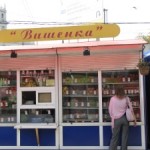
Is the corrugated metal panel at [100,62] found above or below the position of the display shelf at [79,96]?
above

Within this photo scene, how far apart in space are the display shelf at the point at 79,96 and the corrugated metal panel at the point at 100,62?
0.65 ft

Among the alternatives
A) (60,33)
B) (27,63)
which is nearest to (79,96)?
(27,63)

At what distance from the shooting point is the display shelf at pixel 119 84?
9.45 metres

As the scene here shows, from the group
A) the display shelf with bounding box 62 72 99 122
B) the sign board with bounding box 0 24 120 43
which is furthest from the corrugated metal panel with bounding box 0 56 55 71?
the sign board with bounding box 0 24 120 43

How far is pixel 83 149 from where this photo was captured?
941cm

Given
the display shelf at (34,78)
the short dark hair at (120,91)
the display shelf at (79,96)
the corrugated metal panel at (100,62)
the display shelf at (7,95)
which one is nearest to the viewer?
the short dark hair at (120,91)

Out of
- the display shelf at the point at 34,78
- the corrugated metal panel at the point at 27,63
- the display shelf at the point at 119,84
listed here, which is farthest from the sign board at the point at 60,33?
the display shelf at the point at 119,84

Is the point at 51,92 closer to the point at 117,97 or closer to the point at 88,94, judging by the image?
the point at 88,94

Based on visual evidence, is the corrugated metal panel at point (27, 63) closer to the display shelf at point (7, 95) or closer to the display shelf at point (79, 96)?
the display shelf at point (7, 95)

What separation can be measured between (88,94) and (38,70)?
139cm

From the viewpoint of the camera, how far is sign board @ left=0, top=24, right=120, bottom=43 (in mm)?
9000

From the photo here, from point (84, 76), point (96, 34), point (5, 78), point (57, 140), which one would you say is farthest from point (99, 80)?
point (5, 78)

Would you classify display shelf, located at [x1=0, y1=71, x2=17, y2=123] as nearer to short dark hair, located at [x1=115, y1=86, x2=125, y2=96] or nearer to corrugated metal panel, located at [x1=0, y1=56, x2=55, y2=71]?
corrugated metal panel, located at [x1=0, y1=56, x2=55, y2=71]

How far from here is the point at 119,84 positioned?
31.4 feet
